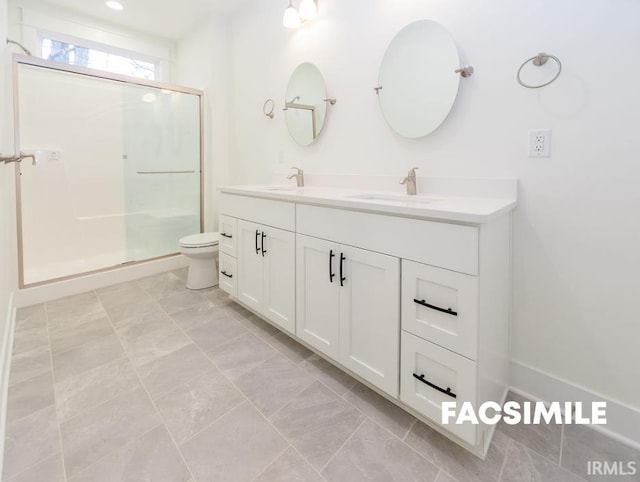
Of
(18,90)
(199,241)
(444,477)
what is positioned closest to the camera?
(444,477)

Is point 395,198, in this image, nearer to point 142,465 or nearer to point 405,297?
point 405,297

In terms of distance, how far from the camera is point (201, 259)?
8.77ft

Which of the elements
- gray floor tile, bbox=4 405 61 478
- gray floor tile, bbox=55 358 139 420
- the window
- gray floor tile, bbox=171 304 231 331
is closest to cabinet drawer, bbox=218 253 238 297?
gray floor tile, bbox=171 304 231 331

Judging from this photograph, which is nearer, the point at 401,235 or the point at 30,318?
the point at 401,235

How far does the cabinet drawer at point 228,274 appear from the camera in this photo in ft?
7.26

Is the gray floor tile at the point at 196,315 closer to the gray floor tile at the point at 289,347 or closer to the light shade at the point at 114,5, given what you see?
the gray floor tile at the point at 289,347

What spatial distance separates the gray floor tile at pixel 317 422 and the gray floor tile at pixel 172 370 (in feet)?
1.73

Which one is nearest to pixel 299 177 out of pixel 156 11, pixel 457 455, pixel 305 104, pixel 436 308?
pixel 305 104

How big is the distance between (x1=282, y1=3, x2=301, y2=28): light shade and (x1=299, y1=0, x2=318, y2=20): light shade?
6 cm

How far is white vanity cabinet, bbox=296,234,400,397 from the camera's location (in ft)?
4.17

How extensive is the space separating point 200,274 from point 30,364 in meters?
1.20

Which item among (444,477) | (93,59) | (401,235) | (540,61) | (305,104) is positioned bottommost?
(444,477)

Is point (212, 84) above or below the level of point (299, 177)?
above

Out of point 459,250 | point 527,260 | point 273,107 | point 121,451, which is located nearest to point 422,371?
point 459,250
